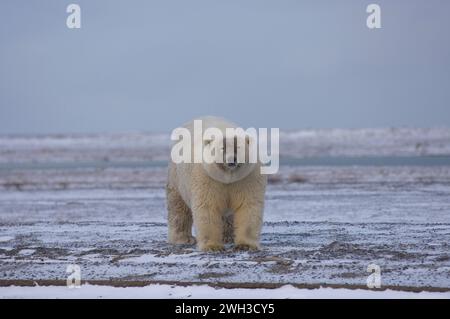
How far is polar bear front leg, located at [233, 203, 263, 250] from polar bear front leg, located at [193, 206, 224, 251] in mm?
257

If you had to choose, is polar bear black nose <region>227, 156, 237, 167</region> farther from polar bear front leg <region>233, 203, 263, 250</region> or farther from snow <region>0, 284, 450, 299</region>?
snow <region>0, 284, 450, 299</region>

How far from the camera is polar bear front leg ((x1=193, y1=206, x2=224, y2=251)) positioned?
975 cm

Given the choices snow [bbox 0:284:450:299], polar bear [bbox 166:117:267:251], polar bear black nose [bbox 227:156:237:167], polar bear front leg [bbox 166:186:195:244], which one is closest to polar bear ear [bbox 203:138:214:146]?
polar bear [bbox 166:117:267:251]

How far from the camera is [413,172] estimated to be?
25859 mm

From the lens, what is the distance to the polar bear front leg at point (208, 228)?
32.0 feet

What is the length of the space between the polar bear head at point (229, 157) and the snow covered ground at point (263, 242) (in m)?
0.93

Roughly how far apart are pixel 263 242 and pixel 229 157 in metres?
1.97

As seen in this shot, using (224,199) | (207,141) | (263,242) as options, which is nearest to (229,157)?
(207,141)

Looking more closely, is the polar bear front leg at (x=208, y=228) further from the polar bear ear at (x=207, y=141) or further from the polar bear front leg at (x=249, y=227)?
the polar bear ear at (x=207, y=141)

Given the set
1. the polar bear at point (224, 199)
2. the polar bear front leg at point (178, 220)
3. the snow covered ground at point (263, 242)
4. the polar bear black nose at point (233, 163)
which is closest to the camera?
the snow covered ground at point (263, 242)

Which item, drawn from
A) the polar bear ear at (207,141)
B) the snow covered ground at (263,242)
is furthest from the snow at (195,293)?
the polar bear ear at (207,141)

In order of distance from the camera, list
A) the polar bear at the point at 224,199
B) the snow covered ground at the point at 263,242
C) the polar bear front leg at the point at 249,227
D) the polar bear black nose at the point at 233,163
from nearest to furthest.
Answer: the snow covered ground at the point at 263,242
the polar bear black nose at the point at 233,163
the polar bear at the point at 224,199
the polar bear front leg at the point at 249,227

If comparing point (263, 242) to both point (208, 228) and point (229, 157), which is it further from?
point (229, 157)
